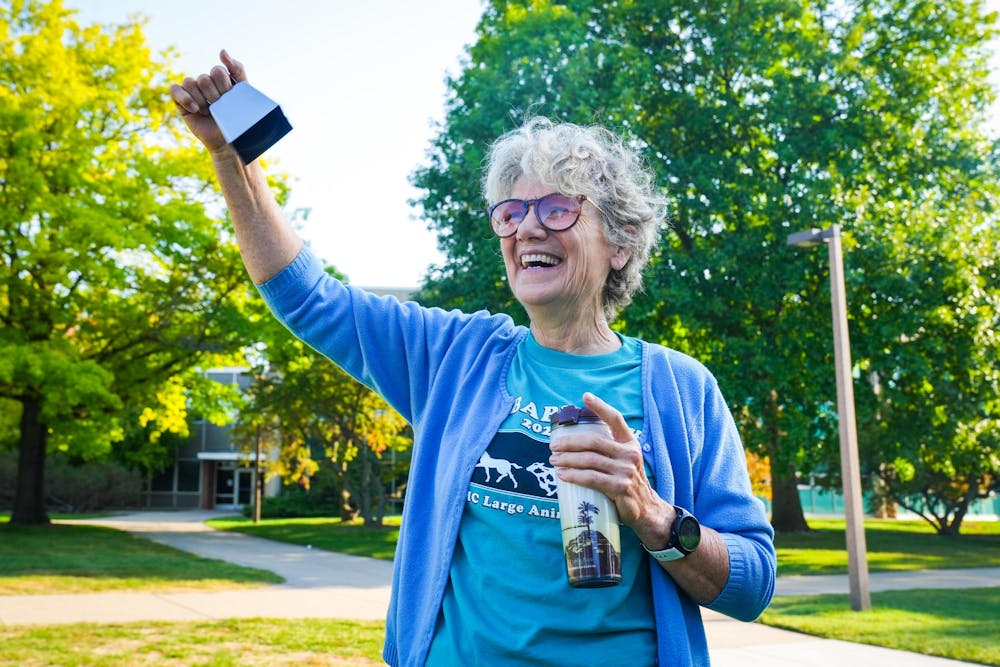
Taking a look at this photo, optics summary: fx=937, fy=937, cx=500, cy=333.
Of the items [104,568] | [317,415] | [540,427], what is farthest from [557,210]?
[317,415]

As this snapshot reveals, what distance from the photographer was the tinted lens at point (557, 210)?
2281 mm

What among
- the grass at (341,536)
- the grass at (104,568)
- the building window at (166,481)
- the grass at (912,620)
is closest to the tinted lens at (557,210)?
the grass at (912,620)

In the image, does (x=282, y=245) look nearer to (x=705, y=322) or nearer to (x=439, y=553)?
(x=439, y=553)

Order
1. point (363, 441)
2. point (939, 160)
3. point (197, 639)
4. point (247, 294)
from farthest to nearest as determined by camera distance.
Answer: point (363, 441), point (247, 294), point (939, 160), point (197, 639)

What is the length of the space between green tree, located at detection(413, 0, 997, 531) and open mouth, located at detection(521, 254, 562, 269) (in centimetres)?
1514

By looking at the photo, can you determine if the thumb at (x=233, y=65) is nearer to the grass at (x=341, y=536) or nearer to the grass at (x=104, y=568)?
the grass at (x=104, y=568)

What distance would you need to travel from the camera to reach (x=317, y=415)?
26.5 m

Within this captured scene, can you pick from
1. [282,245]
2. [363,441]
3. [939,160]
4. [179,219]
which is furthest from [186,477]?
[282,245]

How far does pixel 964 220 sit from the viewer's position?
60.6ft

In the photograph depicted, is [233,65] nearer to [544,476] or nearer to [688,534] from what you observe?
[544,476]

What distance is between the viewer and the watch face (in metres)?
1.90

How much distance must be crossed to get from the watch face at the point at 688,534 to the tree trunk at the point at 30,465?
24.2 meters

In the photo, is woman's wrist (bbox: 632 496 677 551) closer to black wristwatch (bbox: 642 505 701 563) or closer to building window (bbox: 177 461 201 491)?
black wristwatch (bbox: 642 505 701 563)

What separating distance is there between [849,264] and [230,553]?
1320 cm
